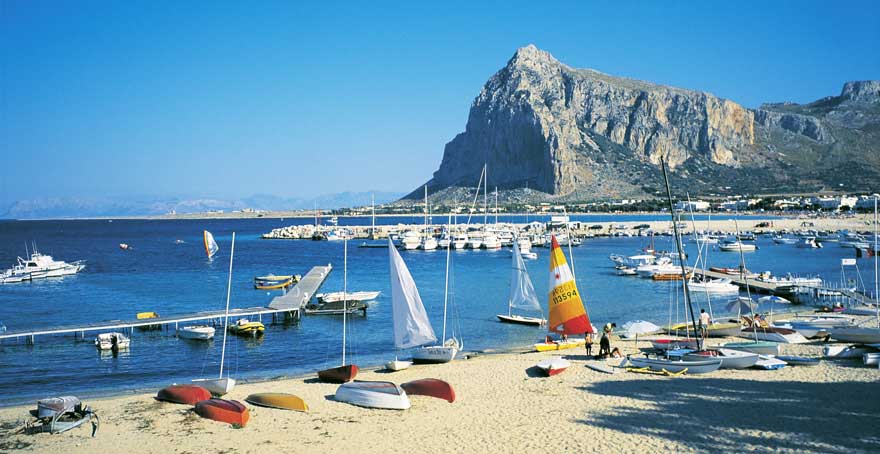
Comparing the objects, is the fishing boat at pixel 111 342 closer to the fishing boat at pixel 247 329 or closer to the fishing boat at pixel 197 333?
the fishing boat at pixel 197 333

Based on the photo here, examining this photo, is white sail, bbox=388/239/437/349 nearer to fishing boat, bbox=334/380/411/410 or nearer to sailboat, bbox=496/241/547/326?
fishing boat, bbox=334/380/411/410

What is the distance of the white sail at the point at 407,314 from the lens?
2277 centimetres

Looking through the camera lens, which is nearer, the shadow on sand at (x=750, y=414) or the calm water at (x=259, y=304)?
the shadow on sand at (x=750, y=414)

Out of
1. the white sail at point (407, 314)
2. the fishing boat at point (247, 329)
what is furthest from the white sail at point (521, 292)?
the fishing boat at point (247, 329)

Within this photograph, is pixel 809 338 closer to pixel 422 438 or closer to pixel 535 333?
pixel 535 333

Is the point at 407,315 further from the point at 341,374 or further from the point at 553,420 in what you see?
the point at 553,420

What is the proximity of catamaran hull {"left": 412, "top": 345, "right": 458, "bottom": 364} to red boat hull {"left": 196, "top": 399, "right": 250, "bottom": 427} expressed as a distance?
855 centimetres

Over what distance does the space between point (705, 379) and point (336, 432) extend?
11012 mm

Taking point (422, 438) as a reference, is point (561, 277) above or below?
above

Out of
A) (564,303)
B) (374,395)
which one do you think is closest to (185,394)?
(374,395)

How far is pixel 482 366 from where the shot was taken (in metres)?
24.0

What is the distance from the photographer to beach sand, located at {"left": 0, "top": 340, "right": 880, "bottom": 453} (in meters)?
14.9

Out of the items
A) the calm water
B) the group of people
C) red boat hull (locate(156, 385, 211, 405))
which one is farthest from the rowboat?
red boat hull (locate(156, 385, 211, 405))

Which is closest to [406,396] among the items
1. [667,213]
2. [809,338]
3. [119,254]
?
[809,338]
